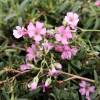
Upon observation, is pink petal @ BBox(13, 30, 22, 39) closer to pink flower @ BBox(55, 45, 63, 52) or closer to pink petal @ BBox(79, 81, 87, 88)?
pink flower @ BBox(55, 45, 63, 52)

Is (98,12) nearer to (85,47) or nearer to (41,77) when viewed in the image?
(85,47)

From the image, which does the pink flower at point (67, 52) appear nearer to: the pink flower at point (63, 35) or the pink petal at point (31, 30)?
the pink flower at point (63, 35)

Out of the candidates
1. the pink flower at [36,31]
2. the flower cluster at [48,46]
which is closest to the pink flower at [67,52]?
the flower cluster at [48,46]

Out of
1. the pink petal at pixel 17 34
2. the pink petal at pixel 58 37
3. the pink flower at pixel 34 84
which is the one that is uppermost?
the pink petal at pixel 17 34

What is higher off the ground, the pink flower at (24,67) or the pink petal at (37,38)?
the pink petal at (37,38)

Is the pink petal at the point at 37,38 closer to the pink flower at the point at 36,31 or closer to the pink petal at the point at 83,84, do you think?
the pink flower at the point at 36,31

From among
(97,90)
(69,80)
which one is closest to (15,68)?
(69,80)
